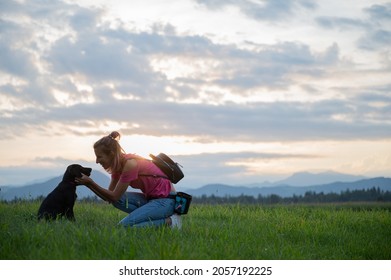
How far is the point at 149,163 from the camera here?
858 cm

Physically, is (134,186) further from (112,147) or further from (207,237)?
(207,237)

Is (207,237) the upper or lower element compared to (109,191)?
lower

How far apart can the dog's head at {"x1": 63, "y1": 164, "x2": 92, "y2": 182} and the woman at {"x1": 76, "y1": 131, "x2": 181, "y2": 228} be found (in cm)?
37

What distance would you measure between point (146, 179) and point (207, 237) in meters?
1.43

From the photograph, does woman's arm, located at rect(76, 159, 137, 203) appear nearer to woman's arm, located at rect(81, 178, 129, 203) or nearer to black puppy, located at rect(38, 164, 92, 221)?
woman's arm, located at rect(81, 178, 129, 203)

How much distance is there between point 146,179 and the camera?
8625 mm

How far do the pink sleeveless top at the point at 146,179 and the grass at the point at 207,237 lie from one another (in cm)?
79

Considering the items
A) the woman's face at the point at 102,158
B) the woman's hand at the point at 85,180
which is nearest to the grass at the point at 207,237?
the woman's hand at the point at 85,180

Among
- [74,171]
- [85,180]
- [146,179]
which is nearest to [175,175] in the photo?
[146,179]

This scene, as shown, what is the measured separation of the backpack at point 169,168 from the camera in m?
8.66

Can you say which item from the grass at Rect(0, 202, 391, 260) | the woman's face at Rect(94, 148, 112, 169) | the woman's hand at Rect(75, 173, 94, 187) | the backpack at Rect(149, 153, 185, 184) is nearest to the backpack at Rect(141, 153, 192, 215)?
the backpack at Rect(149, 153, 185, 184)

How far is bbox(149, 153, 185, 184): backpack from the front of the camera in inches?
341
